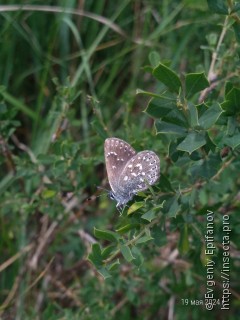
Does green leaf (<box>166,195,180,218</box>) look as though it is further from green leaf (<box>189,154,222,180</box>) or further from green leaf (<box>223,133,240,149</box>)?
green leaf (<box>223,133,240,149</box>)

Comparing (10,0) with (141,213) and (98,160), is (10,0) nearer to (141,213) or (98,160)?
(98,160)

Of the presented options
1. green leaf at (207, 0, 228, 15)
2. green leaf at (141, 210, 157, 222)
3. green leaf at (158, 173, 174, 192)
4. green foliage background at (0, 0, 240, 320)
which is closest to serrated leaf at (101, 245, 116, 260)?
green foliage background at (0, 0, 240, 320)

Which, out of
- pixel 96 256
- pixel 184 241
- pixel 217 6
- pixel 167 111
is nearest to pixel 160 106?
pixel 167 111

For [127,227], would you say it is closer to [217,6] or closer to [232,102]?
[232,102]

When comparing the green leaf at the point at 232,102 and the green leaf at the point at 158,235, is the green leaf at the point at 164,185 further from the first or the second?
the green leaf at the point at 232,102

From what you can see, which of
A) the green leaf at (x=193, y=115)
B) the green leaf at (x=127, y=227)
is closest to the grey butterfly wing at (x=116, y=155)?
the green leaf at (x=127, y=227)

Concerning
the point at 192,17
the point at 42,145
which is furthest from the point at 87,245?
the point at 192,17
